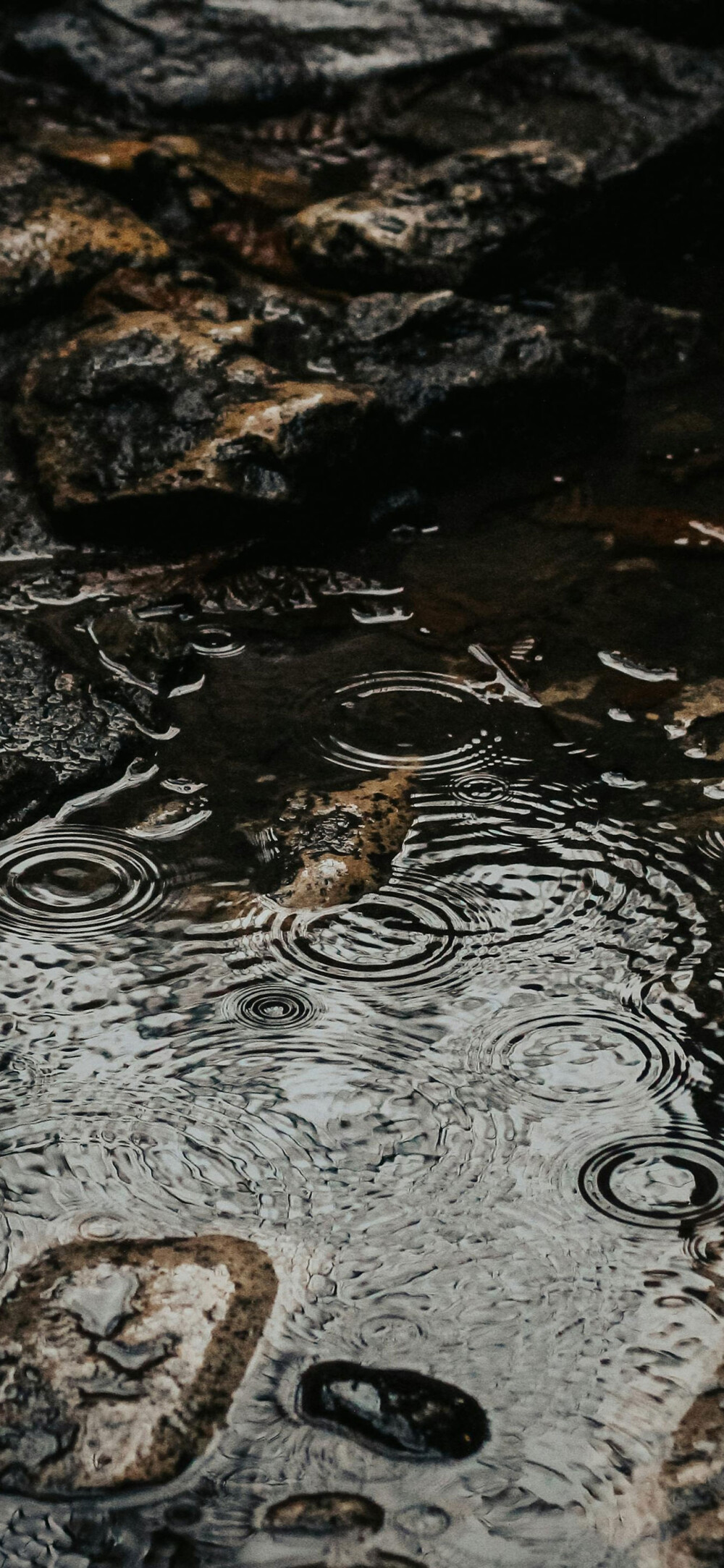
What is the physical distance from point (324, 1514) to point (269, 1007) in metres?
0.94

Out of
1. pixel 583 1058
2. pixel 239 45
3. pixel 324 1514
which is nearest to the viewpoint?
Answer: pixel 324 1514

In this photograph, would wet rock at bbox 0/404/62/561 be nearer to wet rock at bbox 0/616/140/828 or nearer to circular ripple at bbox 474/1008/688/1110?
wet rock at bbox 0/616/140/828

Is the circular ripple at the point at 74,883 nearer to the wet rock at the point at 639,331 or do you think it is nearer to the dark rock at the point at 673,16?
the wet rock at the point at 639,331

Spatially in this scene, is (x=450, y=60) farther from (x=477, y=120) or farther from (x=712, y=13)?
(x=712, y=13)

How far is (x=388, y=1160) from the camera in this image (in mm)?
2197

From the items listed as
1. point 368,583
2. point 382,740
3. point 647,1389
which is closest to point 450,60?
point 368,583

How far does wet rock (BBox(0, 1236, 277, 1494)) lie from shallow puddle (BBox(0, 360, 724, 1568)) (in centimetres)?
3

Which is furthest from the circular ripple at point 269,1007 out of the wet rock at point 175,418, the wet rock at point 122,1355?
the wet rock at point 175,418

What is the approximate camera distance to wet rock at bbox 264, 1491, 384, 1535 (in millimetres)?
1693

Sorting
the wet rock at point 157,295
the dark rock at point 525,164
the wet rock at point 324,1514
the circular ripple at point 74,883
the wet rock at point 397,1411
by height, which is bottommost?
the circular ripple at point 74,883

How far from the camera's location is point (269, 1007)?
2475 mm

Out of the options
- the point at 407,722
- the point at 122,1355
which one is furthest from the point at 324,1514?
the point at 407,722

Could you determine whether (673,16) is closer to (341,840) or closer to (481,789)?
(481,789)

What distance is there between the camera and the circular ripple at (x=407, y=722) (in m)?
3.06
